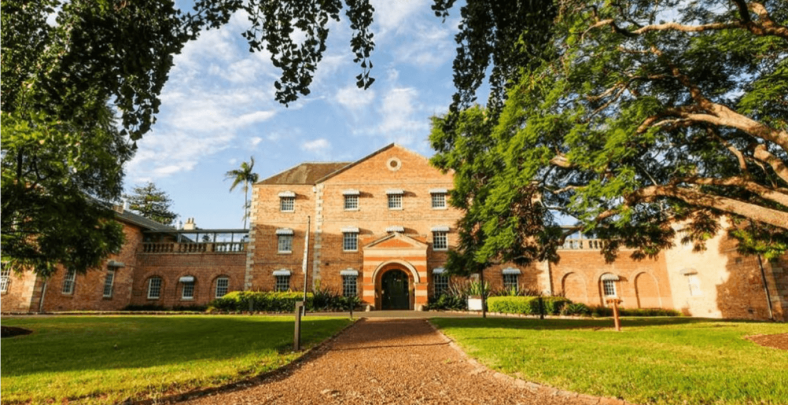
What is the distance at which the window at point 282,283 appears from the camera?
1017 inches

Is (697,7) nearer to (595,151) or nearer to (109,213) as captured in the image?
(595,151)

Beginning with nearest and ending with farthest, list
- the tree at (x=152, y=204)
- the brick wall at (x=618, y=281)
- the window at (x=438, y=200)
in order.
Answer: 1. the brick wall at (x=618, y=281)
2. the window at (x=438, y=200)
3. the tree at (x=152, y=204)

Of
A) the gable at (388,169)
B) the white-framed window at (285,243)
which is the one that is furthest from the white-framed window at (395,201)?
the white-framed window at (285,243)

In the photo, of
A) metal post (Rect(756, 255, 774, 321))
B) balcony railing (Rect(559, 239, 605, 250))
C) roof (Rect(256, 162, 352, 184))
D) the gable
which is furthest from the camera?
roof (Rect(256, 162, 352, 184))

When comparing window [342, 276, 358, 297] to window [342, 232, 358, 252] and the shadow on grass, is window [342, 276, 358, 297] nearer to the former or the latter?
window [342, 232, 358, 252]

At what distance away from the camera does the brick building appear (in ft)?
80.0

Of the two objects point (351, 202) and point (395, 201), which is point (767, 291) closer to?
point (395, 201)

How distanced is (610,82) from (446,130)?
861 cm

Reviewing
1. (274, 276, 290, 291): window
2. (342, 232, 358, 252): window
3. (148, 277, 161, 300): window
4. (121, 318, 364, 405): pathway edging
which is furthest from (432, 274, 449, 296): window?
(148, 277, 161, 300): window

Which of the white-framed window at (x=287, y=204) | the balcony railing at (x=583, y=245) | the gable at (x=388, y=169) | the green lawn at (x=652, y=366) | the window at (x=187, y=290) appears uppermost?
the gable at (x=388, y=169)

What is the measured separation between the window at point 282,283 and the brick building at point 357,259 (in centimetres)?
7

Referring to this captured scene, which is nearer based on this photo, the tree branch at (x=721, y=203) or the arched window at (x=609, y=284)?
the tree branch at (x=721, y=203)

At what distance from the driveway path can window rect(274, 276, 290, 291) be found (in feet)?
62.3

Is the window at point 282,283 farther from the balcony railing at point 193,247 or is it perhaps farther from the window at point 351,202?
the window at point 351,202
